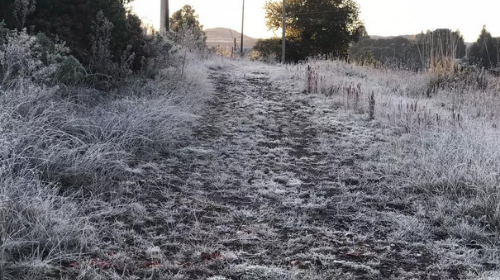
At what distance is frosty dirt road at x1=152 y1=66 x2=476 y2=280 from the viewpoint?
2.94m

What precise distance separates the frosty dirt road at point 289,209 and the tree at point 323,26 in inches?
885

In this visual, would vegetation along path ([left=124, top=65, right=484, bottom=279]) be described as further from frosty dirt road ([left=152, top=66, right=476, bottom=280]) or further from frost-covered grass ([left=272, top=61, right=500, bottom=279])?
frost-covered grass ([left=272, top=61, right=500, bottom=279])

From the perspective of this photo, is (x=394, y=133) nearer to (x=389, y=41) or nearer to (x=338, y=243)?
(x=338, y=243)

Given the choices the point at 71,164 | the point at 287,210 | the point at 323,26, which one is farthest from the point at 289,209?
the point at 323,26

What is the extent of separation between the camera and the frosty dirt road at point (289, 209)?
2.94 meters

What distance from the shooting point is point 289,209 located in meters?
3.97

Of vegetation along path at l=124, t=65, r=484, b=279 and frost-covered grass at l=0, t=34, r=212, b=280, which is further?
vegetation along path at l=124, t=65, r=484, b=279

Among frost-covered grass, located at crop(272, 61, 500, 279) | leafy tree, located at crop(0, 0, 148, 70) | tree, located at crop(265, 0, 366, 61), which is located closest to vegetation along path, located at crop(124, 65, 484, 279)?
frost-covered grass, located at crop(272, 61, 500, 279)

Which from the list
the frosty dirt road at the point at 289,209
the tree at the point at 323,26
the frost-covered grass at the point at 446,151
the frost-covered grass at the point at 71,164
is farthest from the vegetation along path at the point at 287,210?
the tree at the point at 323,26

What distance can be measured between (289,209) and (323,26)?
26.2m

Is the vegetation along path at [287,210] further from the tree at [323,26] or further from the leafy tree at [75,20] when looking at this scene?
the tree at [323,26]

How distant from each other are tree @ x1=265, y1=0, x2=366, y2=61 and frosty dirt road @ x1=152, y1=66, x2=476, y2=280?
22490mm

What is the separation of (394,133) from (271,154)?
2.03m

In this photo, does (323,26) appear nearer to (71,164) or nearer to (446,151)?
(446,151)
